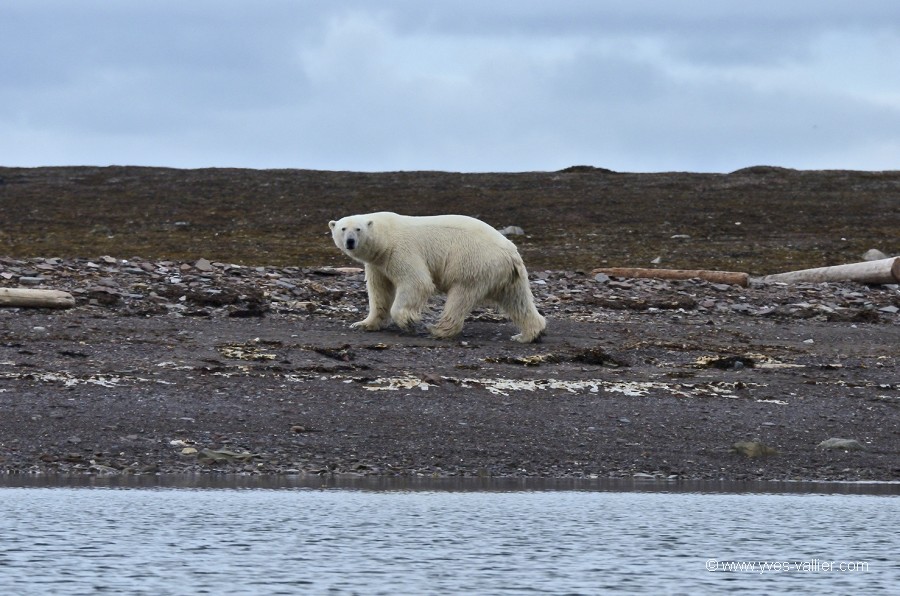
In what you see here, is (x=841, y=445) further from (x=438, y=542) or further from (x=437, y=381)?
(x=438, y=542)

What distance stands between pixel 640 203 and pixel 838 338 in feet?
82.3

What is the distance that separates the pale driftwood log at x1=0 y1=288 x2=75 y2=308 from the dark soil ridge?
1360 cm

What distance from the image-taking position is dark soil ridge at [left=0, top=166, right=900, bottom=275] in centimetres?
3459

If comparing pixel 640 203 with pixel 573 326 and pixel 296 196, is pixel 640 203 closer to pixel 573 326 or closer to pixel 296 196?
pixel 296 196

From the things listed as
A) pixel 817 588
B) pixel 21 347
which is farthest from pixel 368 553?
pixel 21 347

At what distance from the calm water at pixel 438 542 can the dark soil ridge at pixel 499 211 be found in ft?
67.5

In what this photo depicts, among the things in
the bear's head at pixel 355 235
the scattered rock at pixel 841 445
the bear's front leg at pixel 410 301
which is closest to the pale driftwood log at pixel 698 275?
the bear's front leg at pixel 410 301

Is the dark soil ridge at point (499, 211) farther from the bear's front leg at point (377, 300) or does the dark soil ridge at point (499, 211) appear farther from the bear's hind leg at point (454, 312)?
the bear's hind leg at point (454, 312)

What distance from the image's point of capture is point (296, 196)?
152 ft

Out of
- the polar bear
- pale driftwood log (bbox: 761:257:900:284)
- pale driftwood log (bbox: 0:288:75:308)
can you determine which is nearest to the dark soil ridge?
pale driftwood log (bbox: 761:257:900:284)

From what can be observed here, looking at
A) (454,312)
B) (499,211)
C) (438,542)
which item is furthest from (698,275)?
(499,211)

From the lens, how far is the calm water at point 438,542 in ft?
25.9

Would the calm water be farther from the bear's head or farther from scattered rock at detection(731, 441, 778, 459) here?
the bear's head

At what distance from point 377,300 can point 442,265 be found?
3.29ft
